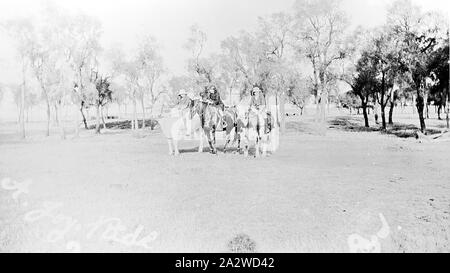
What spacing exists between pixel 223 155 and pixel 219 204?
4.03m

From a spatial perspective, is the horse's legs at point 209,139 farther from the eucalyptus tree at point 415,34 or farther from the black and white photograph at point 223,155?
the eucalyptus tree at point 415,34

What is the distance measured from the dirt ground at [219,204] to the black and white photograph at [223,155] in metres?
0.03

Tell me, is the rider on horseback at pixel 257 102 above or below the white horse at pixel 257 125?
above

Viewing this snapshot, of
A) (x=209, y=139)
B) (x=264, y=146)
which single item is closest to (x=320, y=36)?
(x=264, y=146)

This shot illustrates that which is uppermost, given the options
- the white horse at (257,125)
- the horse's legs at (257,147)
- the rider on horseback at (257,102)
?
the rider on horseback at (257,102)

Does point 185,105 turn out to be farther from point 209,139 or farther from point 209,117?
point 209,139

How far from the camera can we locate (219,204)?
691cm

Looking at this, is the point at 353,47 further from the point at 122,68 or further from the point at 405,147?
the point at 122,68

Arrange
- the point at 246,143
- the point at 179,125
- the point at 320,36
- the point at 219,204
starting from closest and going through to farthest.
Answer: the point at 219,204
the point at 179,125
the point at 246,143
the point at 320,36

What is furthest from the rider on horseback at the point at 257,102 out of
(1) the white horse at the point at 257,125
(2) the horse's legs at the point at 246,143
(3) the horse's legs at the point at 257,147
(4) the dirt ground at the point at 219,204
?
(4) the dirt ground at the point at 219,204

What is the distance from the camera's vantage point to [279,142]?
12047 millimetres

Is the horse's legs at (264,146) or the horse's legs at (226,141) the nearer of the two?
the horse's legs at (264,146)

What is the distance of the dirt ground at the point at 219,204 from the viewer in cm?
597
